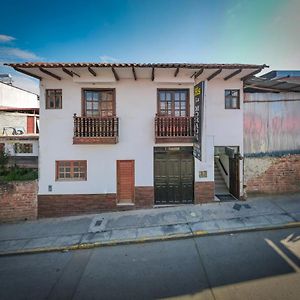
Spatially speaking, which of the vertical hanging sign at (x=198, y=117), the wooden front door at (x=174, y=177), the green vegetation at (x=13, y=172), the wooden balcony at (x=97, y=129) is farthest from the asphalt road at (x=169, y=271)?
the wooden balcony at (x=97, y=129)

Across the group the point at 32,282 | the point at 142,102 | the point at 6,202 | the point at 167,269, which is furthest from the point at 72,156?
the point at 167,269

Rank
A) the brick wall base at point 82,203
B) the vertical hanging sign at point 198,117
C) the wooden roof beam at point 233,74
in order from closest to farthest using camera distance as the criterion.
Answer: the vertical hanging sign at point 198,117
the wooden roof beam at point 233,74
the brick wall base at point 82,203

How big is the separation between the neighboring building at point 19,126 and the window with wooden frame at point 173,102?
20.1ft

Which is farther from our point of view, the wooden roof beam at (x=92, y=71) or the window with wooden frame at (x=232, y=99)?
the window with wooden frame at (x=232, y=99)

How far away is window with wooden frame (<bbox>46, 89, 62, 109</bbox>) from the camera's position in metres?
9.80

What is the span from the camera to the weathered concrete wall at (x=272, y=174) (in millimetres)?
10180

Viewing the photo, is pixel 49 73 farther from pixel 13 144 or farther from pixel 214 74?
pixel 214 74

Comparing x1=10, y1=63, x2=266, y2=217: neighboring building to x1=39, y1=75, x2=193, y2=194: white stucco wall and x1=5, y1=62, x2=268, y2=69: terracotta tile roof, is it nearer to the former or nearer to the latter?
x1=39, y1=75, x2=193, y2=194: white stucco wall

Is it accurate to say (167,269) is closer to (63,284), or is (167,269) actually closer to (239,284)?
(239,284)

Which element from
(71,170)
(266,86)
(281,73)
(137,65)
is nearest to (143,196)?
(71,170)

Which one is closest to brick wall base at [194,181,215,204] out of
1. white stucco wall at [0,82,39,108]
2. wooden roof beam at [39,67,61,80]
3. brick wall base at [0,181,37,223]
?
brick wall base at [0,181,37,223]

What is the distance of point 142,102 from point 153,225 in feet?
17.6

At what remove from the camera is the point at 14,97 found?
63.7 ft

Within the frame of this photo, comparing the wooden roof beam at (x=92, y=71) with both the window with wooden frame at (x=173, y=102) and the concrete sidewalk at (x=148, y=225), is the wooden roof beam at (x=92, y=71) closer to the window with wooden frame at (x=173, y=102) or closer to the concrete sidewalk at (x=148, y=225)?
the window with wooden frame at (x=173, y=102)
